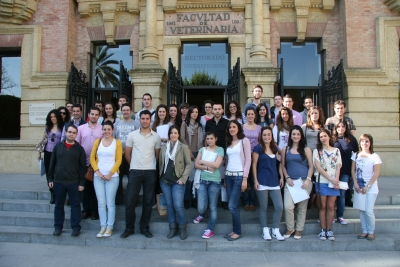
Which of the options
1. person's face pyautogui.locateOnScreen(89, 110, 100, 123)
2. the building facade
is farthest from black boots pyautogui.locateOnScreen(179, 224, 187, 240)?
the building facade

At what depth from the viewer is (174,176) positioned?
496 cm

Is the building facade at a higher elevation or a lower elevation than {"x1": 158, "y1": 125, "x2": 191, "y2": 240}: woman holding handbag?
higher

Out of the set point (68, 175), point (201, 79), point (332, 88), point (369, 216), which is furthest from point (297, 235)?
point (201, 79)

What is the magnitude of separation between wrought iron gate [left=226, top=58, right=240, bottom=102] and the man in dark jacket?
5328 mm

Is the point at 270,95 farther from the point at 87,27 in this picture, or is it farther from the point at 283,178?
the point at 87,27

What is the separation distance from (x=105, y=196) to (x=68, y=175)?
724mm

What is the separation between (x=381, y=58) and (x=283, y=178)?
7083 millimetres

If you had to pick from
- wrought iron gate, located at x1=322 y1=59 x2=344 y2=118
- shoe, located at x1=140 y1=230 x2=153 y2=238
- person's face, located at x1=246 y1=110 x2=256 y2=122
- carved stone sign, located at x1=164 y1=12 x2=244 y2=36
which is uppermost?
carved stone sign, located at x1=164 y1=12 x2=244 y2=36

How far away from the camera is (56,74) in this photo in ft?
33.6

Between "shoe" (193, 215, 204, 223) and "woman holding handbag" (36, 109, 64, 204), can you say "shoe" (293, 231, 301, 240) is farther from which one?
"woman holding handbag" (36, 109, 64, 204)

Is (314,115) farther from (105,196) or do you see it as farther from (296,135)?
(105,196)

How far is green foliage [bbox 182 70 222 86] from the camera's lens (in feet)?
34.7

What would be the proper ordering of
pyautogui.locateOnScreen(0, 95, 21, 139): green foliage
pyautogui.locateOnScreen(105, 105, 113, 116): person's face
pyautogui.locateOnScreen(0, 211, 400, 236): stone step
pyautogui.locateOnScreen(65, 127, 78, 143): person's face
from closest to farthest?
pyautogui.locateOnScreen(65, 127, 78, 143): person's face → pyautogui.locateOnScreen(0, 211, 400, 236): stone step → pyautogui.locateOnScreen(105, 105, 113, 116): person's face → pyautogui.locateOnScreen(0, 95, 21, 139): green foliage

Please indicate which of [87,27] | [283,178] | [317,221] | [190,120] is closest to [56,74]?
[87,27]
